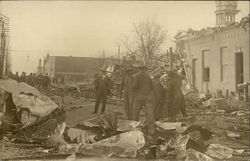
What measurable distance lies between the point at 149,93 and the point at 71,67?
4.63 feet

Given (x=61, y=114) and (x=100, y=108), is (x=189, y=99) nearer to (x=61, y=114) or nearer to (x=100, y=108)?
(x=100, y=108)

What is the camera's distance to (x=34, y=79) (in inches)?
187

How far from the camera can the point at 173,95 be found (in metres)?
5.70

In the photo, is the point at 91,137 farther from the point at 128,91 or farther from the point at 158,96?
the point at 158,96

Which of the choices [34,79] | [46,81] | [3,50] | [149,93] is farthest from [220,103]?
[3,50]

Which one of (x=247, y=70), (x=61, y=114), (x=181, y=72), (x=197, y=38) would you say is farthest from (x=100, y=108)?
(x=247, y=70)

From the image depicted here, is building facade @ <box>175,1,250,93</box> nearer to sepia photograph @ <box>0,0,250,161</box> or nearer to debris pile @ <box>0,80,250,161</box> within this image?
sepia photograph @ <box>0,0,250,161</box>

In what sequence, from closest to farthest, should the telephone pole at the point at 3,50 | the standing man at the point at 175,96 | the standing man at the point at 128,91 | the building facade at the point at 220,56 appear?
the telephone pole at the point at 3,50
the standing man at the point at 128,91
the standing man at the point at 175,96
the building facade at the point at 220,56

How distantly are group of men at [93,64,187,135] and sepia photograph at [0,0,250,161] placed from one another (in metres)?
0.02

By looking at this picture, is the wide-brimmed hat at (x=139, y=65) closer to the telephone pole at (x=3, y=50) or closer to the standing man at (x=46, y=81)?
the standing man at (x=46, y=81)

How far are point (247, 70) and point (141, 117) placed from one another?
142 inches

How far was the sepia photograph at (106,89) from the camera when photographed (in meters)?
4.42

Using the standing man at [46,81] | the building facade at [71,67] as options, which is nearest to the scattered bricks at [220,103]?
the building facade at [71,67]

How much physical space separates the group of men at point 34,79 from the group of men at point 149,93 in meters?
0.87
